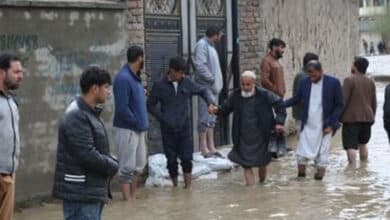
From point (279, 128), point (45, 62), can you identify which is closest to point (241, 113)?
point (279, 128)

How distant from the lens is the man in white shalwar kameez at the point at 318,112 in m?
11.0

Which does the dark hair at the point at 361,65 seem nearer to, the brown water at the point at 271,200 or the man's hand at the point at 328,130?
the brown water at the point at 271,200

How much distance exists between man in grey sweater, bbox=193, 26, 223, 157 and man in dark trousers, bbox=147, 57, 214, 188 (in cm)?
173

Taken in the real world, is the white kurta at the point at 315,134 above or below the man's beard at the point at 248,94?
below

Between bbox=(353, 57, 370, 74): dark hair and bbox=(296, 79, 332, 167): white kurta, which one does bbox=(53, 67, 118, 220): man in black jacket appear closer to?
bbox=(296, 79, 332, 167): white kurta

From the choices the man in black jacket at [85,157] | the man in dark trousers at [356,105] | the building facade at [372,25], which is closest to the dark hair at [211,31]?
the man in dark trousers at [356,105]

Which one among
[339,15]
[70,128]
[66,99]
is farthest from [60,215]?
[339,15]

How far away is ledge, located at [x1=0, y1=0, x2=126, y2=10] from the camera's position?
916 centimetres

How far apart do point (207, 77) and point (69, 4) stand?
9.93ft

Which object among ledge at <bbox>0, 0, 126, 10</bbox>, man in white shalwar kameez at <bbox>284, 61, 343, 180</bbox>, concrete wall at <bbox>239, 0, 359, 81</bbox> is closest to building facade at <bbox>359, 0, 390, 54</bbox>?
concrete wall at <bbox>239, 0, 359, 81</bbox>

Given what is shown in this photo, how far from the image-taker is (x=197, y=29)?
43.0 feet

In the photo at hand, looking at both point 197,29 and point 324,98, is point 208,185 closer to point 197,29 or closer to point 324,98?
point 324,98

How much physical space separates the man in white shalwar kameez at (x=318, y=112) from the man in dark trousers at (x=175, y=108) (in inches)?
53.2

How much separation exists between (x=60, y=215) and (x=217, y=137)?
5130 millimetres
